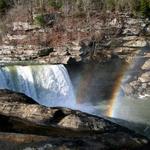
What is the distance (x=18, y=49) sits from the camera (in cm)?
3234

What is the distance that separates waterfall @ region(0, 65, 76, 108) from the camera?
27281 millimetres

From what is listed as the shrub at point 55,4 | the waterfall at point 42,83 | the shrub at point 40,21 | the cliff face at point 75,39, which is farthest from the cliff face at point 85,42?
the shrub at point 55,4

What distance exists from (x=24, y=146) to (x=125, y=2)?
26.3 m

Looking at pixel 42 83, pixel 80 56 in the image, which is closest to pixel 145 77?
pixel 80 56

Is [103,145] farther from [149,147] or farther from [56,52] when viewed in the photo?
[56,52]

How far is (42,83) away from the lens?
28.4 meters

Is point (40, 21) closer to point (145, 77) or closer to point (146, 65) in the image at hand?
point (146, 65)

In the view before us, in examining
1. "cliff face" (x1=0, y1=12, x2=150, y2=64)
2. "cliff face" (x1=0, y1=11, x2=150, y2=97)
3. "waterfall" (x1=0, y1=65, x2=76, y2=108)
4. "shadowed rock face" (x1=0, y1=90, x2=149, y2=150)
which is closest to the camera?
"shadowed rock face" (x1=0, y1=90, x2=149, y2=150)

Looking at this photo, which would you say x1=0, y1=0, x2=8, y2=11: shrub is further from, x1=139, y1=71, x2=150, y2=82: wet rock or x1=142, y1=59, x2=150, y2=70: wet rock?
x1=139, y1=71, x2=150, y2=82: wet rock

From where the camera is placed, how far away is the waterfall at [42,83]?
27.3m

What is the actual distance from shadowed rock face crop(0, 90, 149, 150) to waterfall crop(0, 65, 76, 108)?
33.8 feet

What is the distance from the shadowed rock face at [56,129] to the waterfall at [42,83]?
10.3 m

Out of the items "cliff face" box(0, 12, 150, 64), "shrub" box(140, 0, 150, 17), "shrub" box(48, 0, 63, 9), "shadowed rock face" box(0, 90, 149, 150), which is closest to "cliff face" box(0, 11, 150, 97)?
"cliff face" box(0, 12, 150, 64)

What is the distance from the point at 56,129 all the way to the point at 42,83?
47.1 feet
